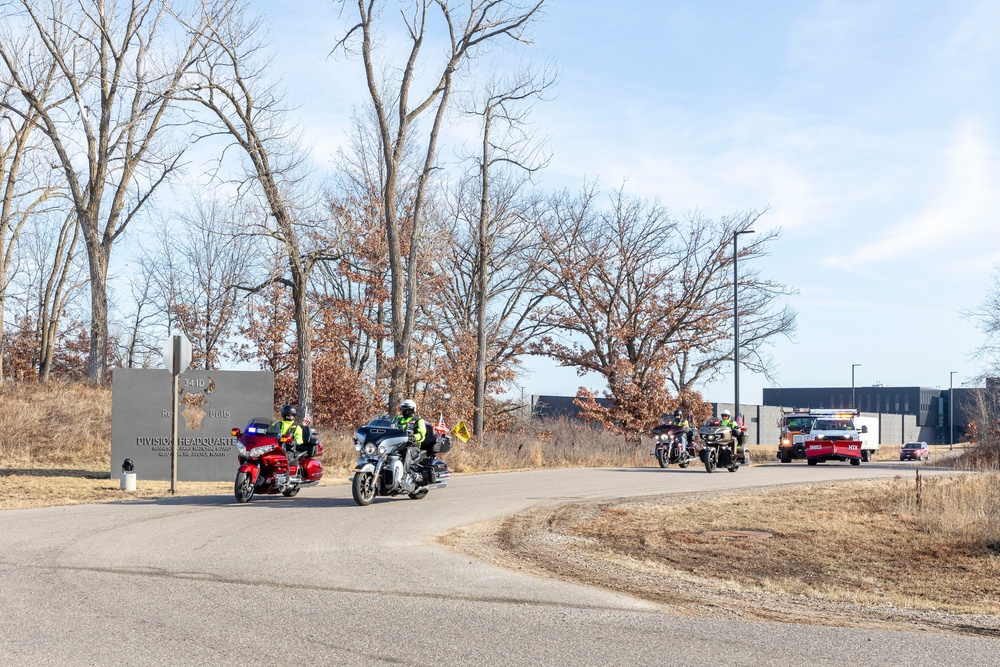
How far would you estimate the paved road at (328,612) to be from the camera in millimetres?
6738

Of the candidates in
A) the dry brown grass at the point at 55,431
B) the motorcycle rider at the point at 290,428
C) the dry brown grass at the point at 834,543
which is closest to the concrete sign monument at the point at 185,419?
the dry brown grass at the point at 55,431

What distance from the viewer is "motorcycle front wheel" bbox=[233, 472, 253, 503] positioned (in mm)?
16438

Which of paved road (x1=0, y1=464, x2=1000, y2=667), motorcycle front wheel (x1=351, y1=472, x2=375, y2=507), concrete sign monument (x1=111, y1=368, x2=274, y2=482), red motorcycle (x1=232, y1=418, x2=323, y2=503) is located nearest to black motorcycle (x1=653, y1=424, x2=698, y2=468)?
concrete sign monument (x1=111, y1=368, x2=274, y2=482)

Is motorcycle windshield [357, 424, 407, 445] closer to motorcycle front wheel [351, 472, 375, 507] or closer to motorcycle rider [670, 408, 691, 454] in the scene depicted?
motorcycle front wheel [351, 472, 375, 507]

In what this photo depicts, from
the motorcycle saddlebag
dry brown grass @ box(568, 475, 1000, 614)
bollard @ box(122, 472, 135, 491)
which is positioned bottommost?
dry brown grass @ box(568, 475, 1000, 614)

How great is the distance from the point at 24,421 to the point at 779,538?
19.3m

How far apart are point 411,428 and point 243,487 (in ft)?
9.31

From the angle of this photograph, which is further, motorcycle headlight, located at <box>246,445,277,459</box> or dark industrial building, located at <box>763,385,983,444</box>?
dark industrial building, located at <box>763,385,983,444</box>

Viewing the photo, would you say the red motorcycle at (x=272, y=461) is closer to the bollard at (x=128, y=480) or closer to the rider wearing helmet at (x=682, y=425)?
the bollard at (x=128, y=480)

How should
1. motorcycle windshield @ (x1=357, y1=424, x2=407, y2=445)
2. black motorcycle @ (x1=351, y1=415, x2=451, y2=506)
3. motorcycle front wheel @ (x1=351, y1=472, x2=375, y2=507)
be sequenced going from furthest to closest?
1. motorcycle windshield @ (x1=357, y1=424, x2=407, y2=445)
2. black motorcycle @ (x1=351, y1=415, x2=451, y2=506)
3. motorcycle front wheel @ (x1=351, y1=472, x2=375, y2=507)

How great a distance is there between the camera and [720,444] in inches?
1186

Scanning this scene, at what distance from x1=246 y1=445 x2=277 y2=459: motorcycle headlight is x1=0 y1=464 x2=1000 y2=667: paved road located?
3.40 m

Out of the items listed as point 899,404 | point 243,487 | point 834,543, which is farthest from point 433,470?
point 899,404

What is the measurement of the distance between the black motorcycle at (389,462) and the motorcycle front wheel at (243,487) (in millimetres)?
1761
